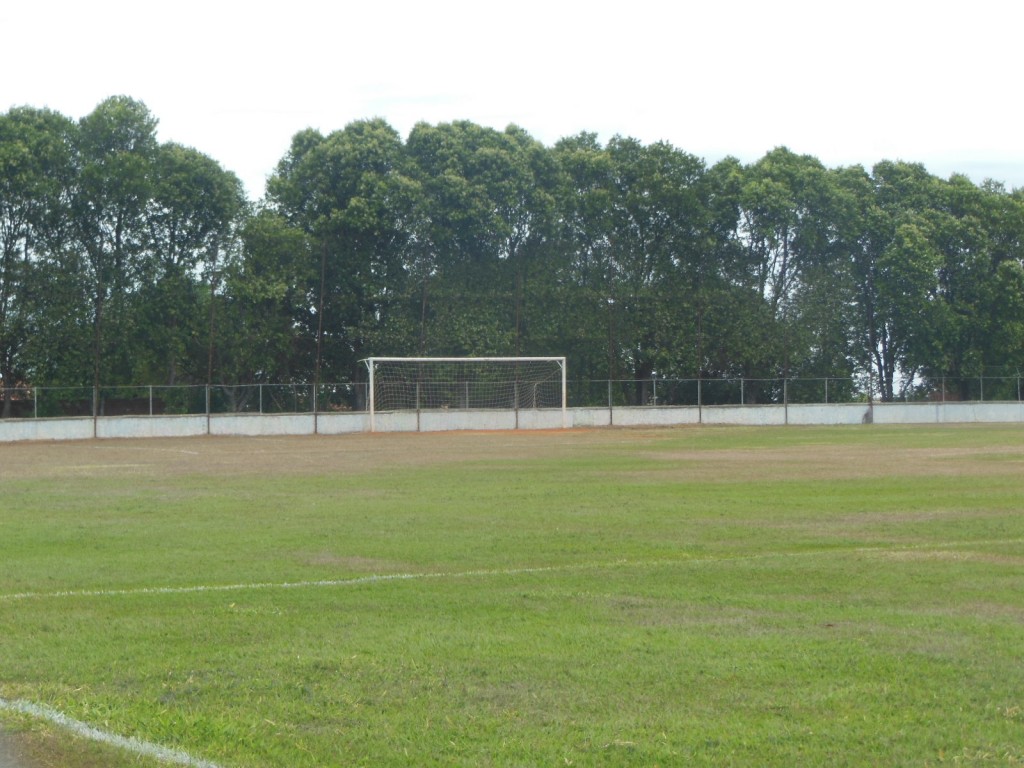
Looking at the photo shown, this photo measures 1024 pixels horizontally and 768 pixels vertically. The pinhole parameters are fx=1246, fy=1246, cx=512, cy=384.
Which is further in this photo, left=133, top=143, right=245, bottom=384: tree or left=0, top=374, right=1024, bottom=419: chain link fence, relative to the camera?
left=133, top=143, right=245, bottom=384: tree

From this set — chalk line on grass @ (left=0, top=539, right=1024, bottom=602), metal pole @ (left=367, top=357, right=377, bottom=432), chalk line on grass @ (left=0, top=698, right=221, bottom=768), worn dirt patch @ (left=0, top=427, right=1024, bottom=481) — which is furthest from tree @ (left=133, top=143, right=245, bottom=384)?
chalk line on grass @ (left=0, top=698, right=221, bottom=768)

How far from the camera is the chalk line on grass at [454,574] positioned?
451 inches

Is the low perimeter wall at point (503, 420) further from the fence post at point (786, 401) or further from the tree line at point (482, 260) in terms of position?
the tree line at point (482, 260)

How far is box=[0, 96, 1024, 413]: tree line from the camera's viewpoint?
58656 millimetres

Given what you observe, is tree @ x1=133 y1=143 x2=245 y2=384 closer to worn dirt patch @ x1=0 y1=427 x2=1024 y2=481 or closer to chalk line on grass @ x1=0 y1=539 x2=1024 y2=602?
worn dirt patch @ x1=0 y1=427 x2=1024 y2=481

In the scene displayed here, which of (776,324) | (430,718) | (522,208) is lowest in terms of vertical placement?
(430,718)

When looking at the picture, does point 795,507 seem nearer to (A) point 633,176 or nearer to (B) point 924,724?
(B) point 924,724

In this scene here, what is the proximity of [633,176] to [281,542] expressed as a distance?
182ft

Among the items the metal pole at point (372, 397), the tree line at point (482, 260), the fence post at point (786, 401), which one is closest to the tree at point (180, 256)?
the tree line at point (482, 260)

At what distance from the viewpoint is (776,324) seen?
218 ft

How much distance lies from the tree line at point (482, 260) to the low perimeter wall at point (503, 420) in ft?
10.3

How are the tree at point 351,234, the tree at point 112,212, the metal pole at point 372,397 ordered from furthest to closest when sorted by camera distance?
the tree at point 351,234 < the tree at point 112,212 < the metal pole at point 372,397

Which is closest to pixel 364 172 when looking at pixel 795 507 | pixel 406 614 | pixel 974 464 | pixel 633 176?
pixel 633 176

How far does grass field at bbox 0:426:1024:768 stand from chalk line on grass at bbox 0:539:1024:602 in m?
0.05
